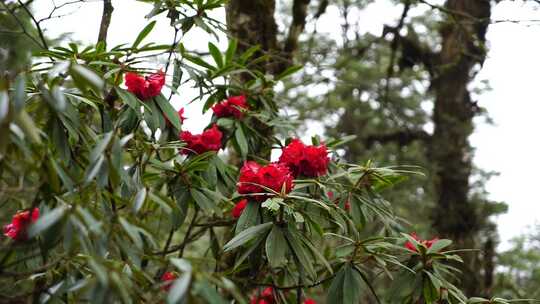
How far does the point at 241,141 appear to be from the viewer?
2312 mm

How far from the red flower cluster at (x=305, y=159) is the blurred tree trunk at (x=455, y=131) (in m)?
A: 2.88

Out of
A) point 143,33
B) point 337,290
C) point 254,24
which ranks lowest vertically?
point 337,290

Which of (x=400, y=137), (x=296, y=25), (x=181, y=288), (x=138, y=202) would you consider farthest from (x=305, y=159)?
(x=400, y=137)

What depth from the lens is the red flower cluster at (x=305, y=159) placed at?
6.46 feet

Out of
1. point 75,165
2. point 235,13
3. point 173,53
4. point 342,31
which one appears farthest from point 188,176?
point 342,31

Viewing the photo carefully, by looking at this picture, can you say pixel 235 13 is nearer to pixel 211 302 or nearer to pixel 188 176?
pixel 188 176

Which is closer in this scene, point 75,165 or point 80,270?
point 80,270

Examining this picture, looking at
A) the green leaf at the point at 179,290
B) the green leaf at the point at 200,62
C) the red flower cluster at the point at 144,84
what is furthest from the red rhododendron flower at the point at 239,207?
the green leaf at the point at 179,290

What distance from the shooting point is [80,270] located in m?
1.45

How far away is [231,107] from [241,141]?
0.53 ft

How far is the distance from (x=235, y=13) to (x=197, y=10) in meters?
0.82

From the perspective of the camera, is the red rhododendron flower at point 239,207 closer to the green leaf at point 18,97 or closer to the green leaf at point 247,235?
the green leaf at point 247,235

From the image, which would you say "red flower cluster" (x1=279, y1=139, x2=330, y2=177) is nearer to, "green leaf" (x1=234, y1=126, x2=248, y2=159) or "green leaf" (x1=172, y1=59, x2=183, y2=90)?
"green leaf" (x1=234, y1=126, x2=248, y2=159)

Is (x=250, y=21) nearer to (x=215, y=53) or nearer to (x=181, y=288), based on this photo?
(x=215, y=53)
